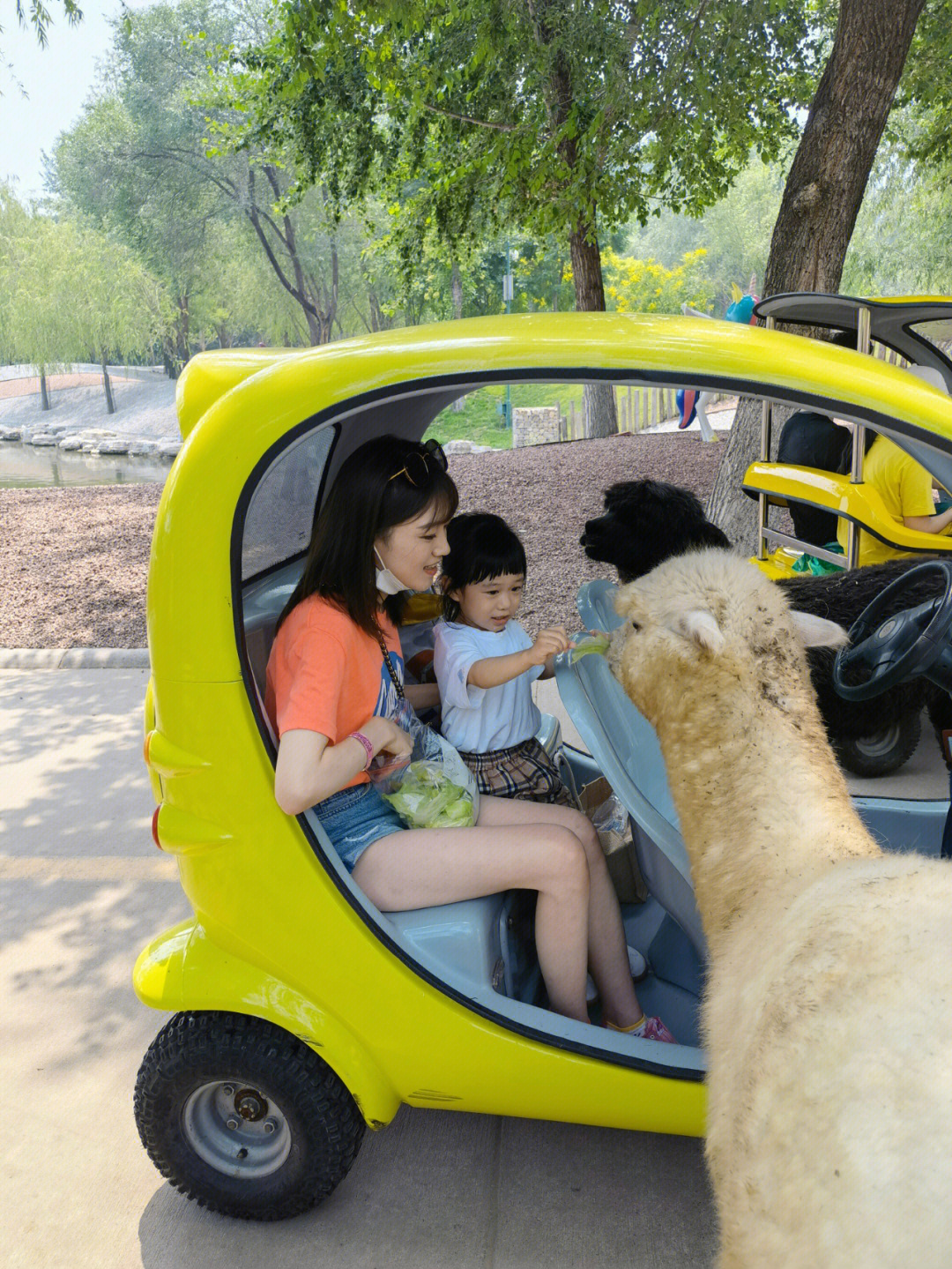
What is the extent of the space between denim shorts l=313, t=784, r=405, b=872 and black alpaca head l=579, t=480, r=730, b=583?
1.40 m

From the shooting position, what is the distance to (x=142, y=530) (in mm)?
11102

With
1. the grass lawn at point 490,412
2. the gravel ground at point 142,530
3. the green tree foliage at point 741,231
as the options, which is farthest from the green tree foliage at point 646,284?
the green tree foliage at point 741,231

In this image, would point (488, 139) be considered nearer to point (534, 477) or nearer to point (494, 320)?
point (534, 477)

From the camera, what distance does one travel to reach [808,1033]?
3.98ft

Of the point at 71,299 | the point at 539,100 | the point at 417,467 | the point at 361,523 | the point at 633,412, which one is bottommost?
the point at 633,412

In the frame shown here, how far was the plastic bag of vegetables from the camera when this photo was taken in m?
2.23

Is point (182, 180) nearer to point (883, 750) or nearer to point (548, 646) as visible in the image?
point (883, 750)

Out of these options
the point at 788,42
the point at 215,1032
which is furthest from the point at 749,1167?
the point at 788,42

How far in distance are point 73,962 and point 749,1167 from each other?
288 cm

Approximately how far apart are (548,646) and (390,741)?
1.49 ft

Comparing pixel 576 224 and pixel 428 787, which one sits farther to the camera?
pixel 576 224

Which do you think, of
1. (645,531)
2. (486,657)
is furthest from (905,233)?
(486,657)

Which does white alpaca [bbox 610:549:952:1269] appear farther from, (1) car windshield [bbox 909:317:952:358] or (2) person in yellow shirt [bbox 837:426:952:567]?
(1) car windshield [bbox 909:317:952:358]

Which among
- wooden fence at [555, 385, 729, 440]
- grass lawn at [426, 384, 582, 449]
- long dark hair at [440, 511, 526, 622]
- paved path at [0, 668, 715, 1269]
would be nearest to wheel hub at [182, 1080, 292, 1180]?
paved path at [0, 668, 715, 1269]
